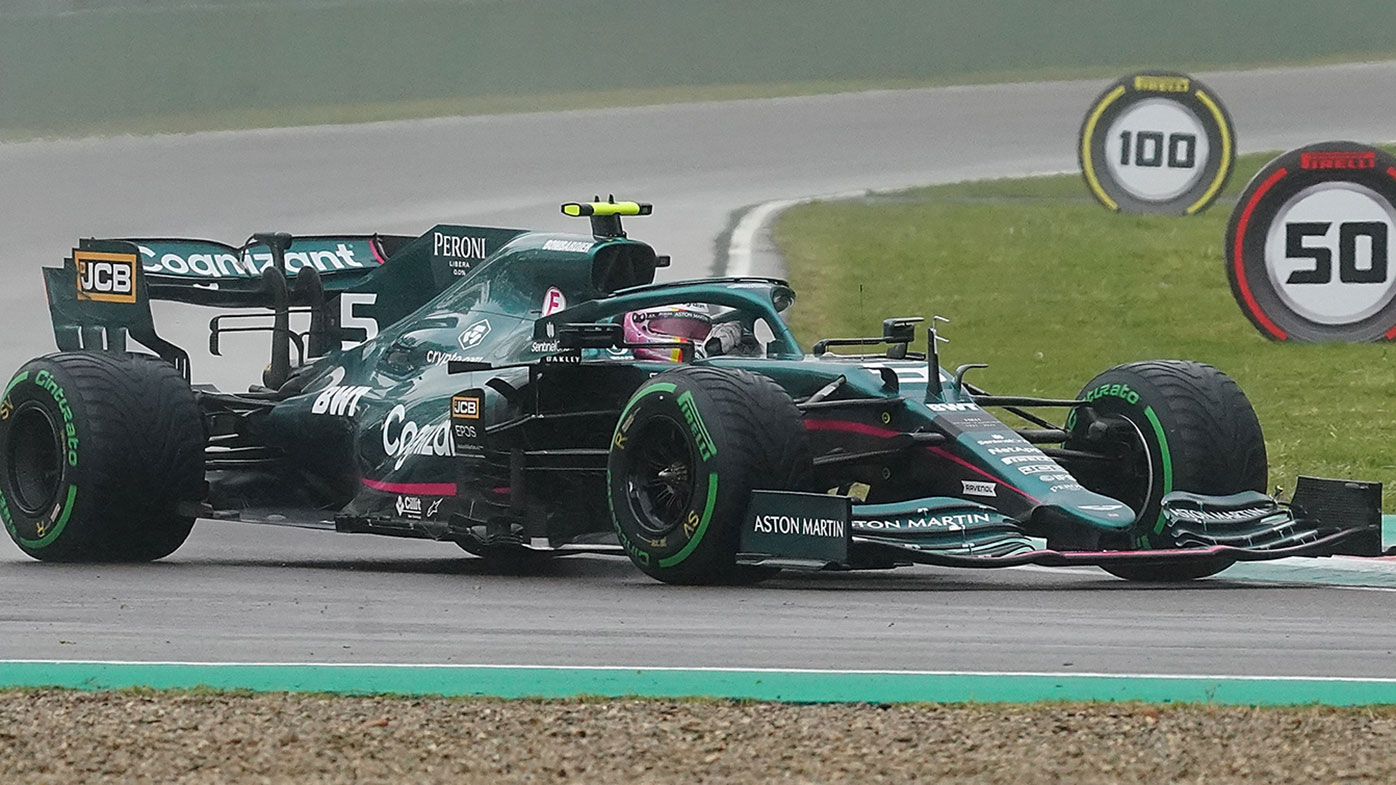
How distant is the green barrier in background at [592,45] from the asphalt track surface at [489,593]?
112 inches

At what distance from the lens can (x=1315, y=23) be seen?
35688 millimetres

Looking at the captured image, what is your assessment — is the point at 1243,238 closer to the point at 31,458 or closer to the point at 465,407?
the point at 465,407

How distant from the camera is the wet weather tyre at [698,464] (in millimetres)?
9750

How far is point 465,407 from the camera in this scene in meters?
11.0

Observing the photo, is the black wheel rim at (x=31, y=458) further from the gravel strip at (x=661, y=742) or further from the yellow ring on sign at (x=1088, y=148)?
the yellow ring on sign at (x=1088, y=148)

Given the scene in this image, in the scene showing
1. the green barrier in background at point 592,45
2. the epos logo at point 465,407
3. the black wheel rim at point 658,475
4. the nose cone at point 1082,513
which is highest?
the green barrier in background at point 592,45

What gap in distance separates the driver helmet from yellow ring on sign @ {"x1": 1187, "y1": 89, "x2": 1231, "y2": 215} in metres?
12.9

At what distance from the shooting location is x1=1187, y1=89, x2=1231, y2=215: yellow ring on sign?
2338 cm

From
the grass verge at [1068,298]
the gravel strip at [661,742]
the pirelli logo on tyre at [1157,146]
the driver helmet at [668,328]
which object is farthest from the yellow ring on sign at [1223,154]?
the gravel strip at [661,742]

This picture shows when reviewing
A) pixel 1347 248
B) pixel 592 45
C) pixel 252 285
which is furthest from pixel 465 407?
pixel 592 45

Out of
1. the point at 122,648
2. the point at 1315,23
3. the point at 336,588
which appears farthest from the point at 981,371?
the point at 1315,23

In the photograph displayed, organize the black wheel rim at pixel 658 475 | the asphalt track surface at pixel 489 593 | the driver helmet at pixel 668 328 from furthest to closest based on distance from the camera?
the driver helmet at pixel 668 328, the black wheel rim at pixel 658 475, the asphalt track surface at pixel 489 593

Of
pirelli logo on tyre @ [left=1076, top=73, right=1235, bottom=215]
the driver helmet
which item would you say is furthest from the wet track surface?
pirelli logo on tyre @ [left=1076, top=73, right=1235, bottom=215]

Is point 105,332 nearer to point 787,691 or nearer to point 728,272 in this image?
point 787,691
